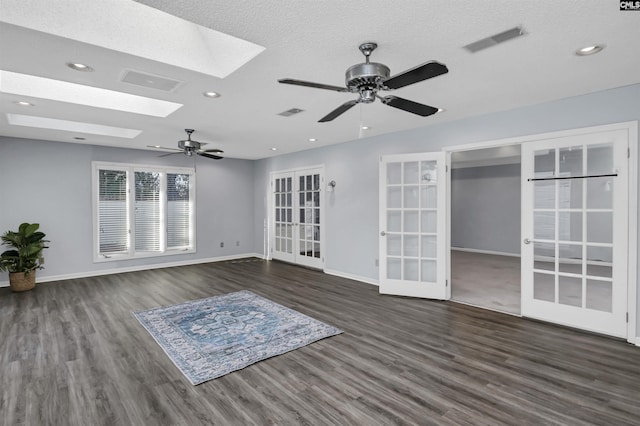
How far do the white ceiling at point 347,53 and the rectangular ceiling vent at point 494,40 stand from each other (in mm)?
60

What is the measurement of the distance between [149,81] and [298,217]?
4791 mm

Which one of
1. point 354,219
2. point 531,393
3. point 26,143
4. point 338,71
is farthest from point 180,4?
point 26,143

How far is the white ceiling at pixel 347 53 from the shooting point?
6.60 ft

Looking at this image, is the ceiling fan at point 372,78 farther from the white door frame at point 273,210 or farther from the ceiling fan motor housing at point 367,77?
the white door frame at point 273,210

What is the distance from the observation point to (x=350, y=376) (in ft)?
8.80

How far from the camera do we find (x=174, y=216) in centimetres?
751

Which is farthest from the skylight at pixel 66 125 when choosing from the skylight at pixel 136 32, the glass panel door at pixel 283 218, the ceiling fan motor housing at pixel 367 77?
the ceiling fan motor housing at pixel 367 77

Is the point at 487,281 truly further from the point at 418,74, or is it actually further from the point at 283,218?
the point at 418,74

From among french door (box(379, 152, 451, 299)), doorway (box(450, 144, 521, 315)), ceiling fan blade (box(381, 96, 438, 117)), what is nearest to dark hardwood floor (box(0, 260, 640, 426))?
french door (box(379, 152, 451, 299))

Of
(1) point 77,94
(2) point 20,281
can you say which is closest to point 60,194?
(2) point 20,281

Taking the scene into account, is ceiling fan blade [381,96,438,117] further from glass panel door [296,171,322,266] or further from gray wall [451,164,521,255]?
gray wall [451,164,521,255]

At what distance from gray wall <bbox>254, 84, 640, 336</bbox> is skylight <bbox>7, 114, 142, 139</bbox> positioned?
11.0 ft

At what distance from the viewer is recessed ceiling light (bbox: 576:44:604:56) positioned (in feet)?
8.12

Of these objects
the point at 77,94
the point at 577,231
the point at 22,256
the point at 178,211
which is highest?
the point at 77,94
